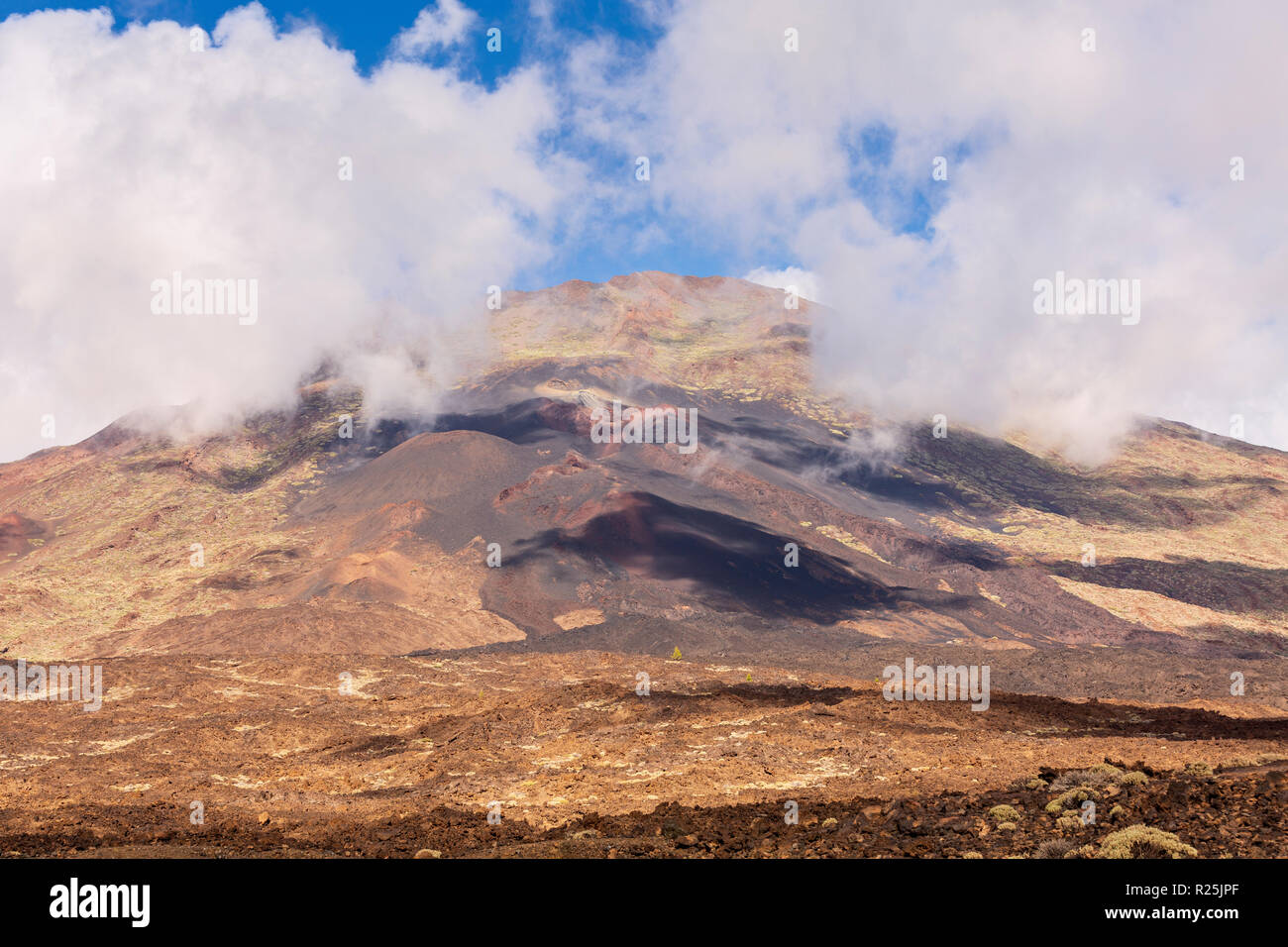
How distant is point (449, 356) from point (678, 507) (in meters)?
58.4

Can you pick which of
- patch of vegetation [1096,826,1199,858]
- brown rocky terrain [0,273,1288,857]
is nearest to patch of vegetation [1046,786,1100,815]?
brown rocky terrain [0,273,1288,857]

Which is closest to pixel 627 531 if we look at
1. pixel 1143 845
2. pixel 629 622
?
pixel 629 622

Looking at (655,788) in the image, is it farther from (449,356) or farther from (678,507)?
(449,356)

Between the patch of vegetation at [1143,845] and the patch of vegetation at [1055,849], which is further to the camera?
the patch of vegetation at [1055,849]

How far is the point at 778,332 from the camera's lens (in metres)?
128

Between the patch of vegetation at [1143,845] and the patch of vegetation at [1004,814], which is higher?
the patch of vegetation at [1143,845]

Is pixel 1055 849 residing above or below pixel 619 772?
above

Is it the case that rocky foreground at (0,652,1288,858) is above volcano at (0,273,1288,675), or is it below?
below

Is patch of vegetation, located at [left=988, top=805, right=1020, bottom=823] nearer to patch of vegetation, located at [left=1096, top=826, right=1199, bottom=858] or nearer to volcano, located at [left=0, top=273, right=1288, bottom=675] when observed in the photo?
patch of vegetation, located at [left=1096, top=826, right=1199, bottom=858]

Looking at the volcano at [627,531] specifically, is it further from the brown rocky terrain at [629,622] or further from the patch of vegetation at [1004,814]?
the patch of vegetation at [1004,814]

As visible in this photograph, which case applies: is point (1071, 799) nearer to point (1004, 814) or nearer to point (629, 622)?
point (1004, 814)

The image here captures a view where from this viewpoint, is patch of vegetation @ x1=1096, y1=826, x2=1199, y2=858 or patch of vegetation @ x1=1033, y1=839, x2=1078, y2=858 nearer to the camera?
patch of vegetation @ x1=1096, y1=826, x2=1199, y2=858

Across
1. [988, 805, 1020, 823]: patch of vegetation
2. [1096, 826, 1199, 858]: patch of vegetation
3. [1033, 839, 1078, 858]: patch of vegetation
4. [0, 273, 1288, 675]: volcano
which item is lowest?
[988, 805, 1020, 823]: patch of vegetation

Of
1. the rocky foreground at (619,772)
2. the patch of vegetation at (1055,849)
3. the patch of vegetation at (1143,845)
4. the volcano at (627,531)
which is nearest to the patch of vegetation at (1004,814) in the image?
the rocky foreground at (619,772)
